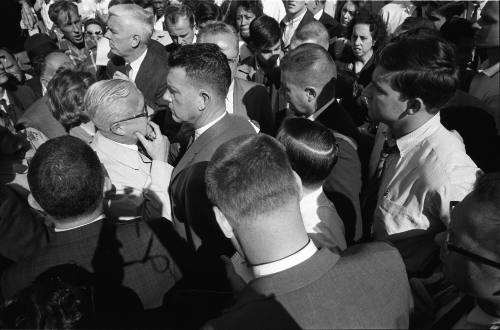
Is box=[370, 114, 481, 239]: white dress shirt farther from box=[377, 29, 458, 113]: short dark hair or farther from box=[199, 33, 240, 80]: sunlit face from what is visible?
box=[199, 33, 240, 80]: sunlit face

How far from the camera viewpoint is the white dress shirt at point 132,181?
2.52 meters

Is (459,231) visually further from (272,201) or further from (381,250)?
(272,201)

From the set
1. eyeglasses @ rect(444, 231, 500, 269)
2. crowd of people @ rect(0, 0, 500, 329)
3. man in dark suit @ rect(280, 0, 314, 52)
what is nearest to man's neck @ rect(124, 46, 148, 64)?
crowd of people @ rect(0, 0, 500, 329)

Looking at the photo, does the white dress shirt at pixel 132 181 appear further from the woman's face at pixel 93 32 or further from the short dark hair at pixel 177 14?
the woman's face at pixel 93 32

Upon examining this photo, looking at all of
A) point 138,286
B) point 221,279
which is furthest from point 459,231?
point 138,286

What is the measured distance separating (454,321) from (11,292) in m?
1.69

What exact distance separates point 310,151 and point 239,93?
180 centimetres

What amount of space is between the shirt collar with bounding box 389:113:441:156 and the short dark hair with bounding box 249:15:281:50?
293cm

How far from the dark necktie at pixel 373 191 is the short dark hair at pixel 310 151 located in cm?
46

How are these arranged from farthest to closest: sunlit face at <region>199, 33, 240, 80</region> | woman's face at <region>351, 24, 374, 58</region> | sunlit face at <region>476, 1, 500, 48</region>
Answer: woman's face at <region>351, 24, 374, 58</region>
sunlit face at <region>199, 33, 240, 80</region>
sunlit face at <region>476, 1, 500, 48</region>

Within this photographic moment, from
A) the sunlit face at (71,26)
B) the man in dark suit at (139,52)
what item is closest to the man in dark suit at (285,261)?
the man in dark suit at (139,52)

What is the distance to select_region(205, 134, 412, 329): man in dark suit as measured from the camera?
121cm

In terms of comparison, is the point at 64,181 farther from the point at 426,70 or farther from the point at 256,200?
the point at 426,70

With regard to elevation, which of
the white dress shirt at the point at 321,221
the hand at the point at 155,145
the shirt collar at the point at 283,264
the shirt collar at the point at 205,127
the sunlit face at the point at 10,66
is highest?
the shirt collar at the point at 283,264
